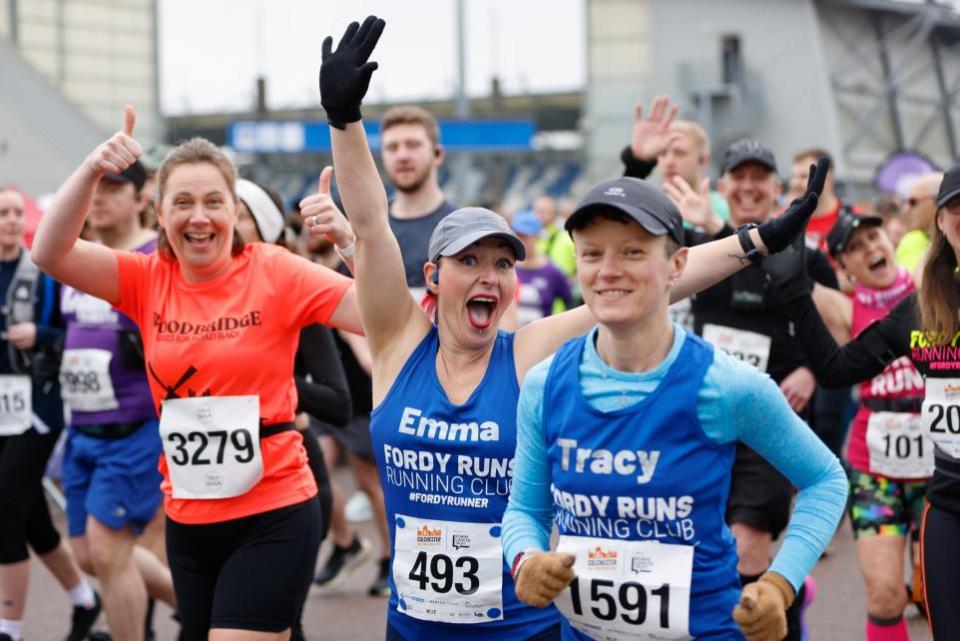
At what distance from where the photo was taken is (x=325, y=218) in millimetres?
3930

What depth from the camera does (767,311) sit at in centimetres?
565

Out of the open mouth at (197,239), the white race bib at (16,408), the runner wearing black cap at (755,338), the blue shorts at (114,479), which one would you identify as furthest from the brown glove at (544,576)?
the white race bib at (16,408)

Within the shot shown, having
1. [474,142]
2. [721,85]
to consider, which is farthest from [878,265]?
[721,85]

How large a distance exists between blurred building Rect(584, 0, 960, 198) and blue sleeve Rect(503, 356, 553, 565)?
34.7 meters

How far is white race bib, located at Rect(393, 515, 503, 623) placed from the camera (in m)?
3.52

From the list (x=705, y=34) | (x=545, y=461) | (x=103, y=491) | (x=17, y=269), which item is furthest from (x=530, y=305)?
(x=705, y=34)

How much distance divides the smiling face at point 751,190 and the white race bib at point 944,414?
1786 mm

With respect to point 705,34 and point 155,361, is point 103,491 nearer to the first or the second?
point 155,361

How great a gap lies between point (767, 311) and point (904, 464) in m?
0.86

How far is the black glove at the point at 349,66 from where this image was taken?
350cm

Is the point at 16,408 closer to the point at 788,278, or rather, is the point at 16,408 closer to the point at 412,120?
the point at 412,120

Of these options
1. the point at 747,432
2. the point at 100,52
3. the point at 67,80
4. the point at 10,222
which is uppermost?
the point at 100,52

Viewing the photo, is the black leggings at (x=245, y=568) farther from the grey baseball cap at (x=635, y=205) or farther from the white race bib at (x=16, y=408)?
the white race bib at (x=16, y=408)

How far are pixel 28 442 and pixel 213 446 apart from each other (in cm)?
252
